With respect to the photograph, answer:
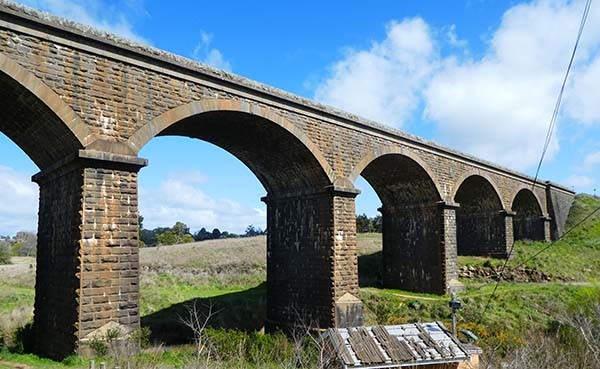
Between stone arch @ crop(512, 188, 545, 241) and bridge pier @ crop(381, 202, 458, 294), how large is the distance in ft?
43.4

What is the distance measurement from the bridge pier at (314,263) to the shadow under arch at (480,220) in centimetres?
1178

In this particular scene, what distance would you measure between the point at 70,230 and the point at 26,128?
2339 millimetres

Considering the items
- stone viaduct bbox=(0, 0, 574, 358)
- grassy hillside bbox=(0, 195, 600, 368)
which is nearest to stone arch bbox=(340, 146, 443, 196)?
stone viaduct bbox=(0, 0, 574, 358)

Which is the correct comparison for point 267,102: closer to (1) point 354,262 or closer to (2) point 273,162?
(2) point 273,162

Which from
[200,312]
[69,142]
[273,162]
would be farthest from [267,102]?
[200,312]

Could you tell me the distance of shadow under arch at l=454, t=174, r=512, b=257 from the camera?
82.7 ft

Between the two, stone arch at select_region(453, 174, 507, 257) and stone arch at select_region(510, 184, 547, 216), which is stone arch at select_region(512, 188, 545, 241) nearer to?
stone arch at select_region(510, 184, 547, 216)

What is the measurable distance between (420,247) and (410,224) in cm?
104

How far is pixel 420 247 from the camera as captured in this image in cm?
2012

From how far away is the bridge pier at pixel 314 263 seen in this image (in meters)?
14.2

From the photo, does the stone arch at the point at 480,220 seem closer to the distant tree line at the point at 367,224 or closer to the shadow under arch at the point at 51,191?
the shadow under arch at the point at 51,191

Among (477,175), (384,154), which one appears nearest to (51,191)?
(384,154)

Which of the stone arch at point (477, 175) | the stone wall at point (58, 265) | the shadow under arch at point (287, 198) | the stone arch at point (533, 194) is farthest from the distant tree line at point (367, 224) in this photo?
the stone wall at point (58, 265)

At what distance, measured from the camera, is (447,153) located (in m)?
20.1
